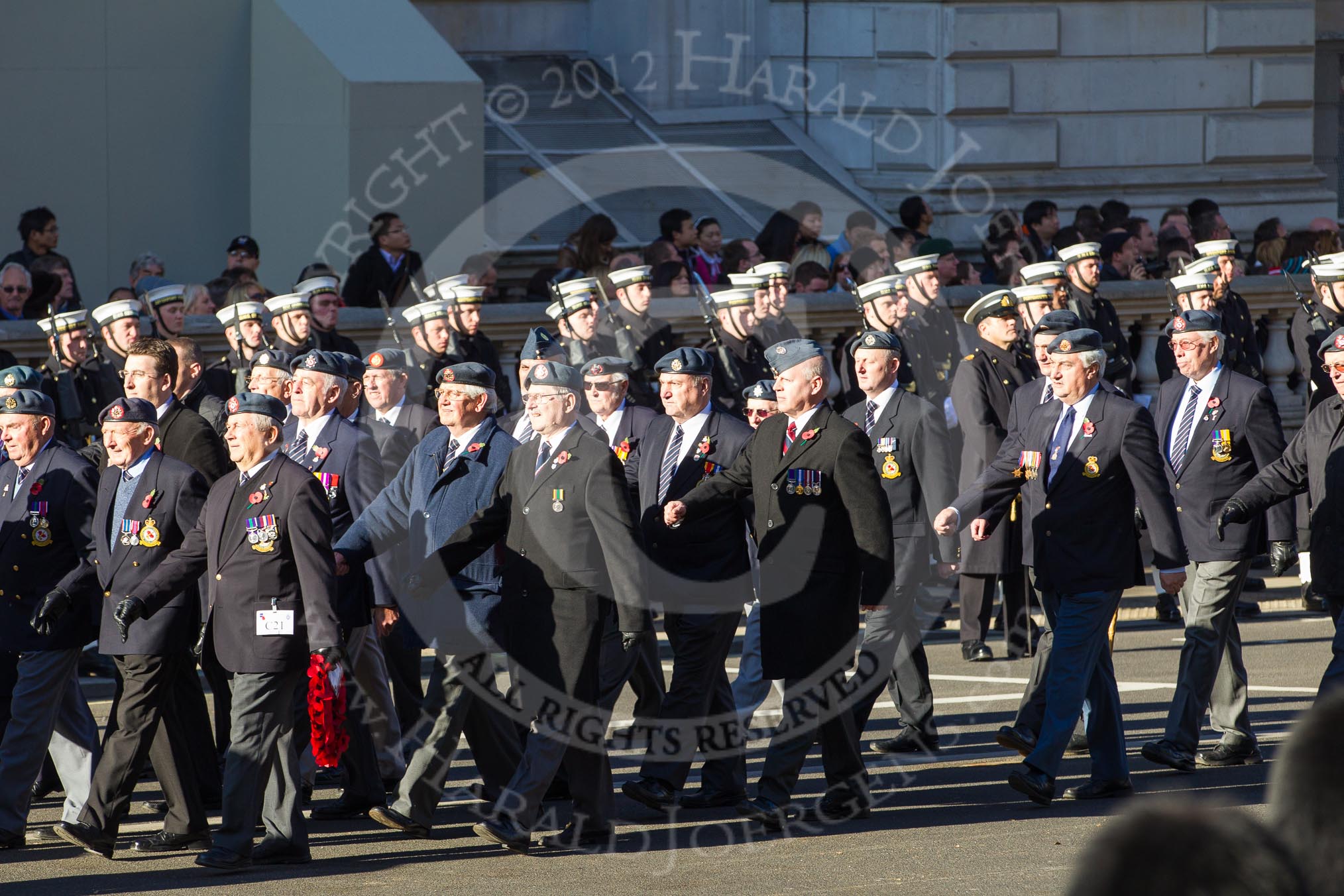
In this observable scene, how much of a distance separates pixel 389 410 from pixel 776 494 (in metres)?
2.56

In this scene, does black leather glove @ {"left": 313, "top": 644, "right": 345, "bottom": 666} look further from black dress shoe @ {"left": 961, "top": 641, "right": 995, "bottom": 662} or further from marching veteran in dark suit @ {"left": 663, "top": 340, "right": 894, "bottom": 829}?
black dress shoe @ {"left": 961, "top": 641, "right": 995, "bottom": 662}

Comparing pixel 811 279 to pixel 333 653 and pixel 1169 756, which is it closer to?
pixel 1169 756

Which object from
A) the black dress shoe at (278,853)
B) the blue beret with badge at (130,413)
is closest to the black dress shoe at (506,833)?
the black dress shoe at (278,853)

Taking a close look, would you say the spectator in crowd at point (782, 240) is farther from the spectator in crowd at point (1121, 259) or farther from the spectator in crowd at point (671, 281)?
the spectator in crowd at point (1121, 259)

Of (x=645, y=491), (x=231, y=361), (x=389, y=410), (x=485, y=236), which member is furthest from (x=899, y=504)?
(x=485, y=236)

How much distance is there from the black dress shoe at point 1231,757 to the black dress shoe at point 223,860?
4053 millimetres

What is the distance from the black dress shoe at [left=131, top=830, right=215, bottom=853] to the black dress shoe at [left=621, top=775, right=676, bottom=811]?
5.46 feet

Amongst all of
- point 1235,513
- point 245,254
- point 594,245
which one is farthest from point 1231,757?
point 245,254

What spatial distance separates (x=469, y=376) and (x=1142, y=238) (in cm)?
959

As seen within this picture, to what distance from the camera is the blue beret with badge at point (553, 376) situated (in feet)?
25.7

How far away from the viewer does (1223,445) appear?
9.31 m

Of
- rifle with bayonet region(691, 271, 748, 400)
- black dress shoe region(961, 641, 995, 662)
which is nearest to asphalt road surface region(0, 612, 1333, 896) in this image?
black dress shoe region(961, 641, 995, 662)

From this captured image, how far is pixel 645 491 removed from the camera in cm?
905

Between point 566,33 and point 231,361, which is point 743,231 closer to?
point 566,33
